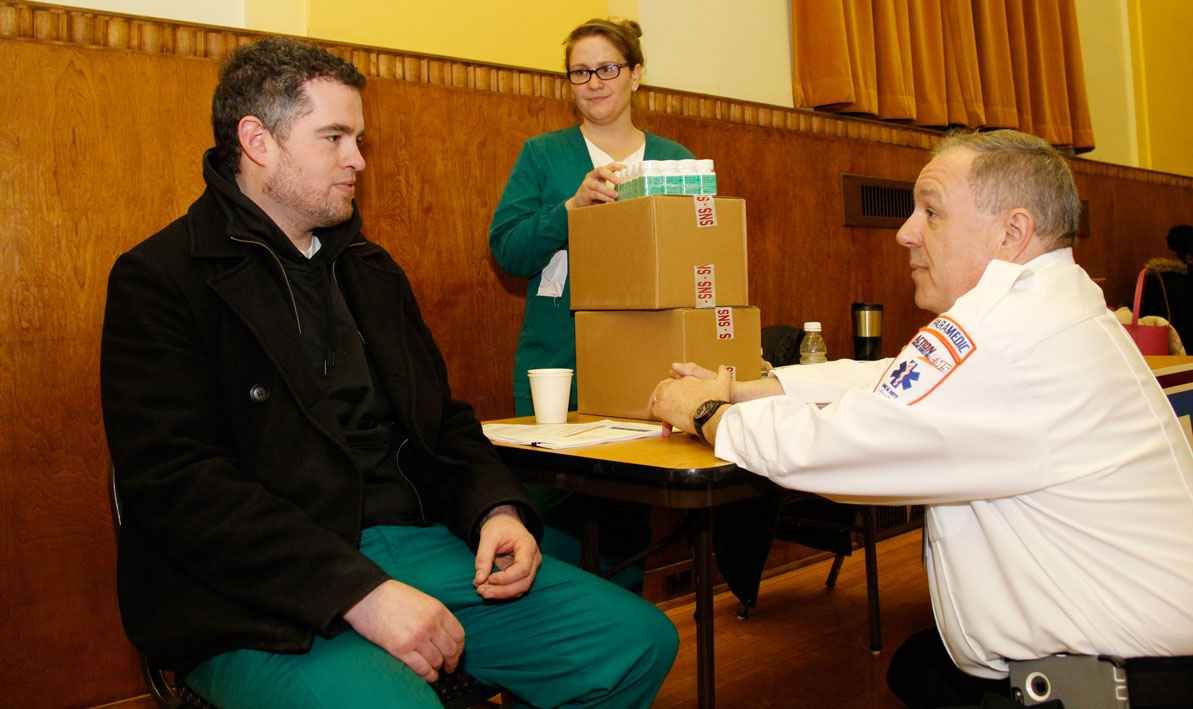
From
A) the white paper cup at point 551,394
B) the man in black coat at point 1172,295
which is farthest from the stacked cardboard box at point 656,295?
the man in black coat at point 1172,295

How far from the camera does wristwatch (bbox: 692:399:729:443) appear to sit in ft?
5.28

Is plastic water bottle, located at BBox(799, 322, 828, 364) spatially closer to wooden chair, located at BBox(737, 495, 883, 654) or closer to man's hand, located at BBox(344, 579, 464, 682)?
wooden chair, located at BBox(737, 495, 883, 654)

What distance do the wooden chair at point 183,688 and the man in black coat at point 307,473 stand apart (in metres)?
0.04

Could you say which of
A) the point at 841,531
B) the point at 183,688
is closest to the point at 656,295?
the point at 183,688

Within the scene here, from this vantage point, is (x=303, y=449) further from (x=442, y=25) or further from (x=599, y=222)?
(x=442, y=25)

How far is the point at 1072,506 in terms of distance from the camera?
1.22 m

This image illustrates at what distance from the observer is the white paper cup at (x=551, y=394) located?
1.97 metres

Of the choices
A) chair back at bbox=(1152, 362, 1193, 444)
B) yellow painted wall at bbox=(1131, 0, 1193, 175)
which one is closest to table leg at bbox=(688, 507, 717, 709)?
chair back at bbox=(1152, 362, 1193, 444)

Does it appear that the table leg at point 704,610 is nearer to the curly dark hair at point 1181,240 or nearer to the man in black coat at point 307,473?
the man in black coat at point 307,473

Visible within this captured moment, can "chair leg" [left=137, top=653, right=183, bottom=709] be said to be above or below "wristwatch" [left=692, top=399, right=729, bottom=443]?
below

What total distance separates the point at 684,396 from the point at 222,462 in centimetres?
81

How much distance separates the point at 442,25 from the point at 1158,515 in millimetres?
2506

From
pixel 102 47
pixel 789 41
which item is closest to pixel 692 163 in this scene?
pixel 102 47

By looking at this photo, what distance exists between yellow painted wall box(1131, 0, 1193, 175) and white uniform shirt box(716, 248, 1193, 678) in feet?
21.1
